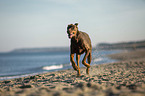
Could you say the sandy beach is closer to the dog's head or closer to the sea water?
the dog's head

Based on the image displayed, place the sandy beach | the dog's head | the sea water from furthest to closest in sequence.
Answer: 1. the sea water
2. the dog's head
3. the sandy beach

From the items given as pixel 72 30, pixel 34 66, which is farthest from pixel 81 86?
pixel 34 66

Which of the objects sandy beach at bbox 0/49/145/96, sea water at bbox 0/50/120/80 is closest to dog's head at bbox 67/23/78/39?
sandy beach at bbox 0/49/145/96

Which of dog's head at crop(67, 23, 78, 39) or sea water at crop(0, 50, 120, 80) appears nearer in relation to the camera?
dog's head at crop(67, 23, 78, 39)

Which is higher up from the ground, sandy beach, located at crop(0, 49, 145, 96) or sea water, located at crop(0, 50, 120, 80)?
sandy beach, located at crop(0, 49, 145, 96)

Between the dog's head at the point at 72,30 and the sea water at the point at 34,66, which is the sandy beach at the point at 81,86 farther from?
the sea water at the point at 34,66

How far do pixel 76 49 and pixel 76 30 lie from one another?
0.89 metres

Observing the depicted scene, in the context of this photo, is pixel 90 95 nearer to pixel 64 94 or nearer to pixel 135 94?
pixel 64 94

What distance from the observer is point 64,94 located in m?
3.53

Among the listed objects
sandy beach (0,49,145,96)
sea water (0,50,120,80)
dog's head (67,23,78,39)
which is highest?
dog's head (67,23,78,39)

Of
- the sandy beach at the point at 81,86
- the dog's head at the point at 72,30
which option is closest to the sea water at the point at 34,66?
the sandy beach at the point at 81,86

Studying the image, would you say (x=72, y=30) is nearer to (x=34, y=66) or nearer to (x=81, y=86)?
(x=81, y=86)

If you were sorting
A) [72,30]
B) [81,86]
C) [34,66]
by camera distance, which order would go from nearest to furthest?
1. [81,86]
2. [72,30]
3. [34,66]

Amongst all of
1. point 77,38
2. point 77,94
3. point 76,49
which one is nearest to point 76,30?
point 77,38
